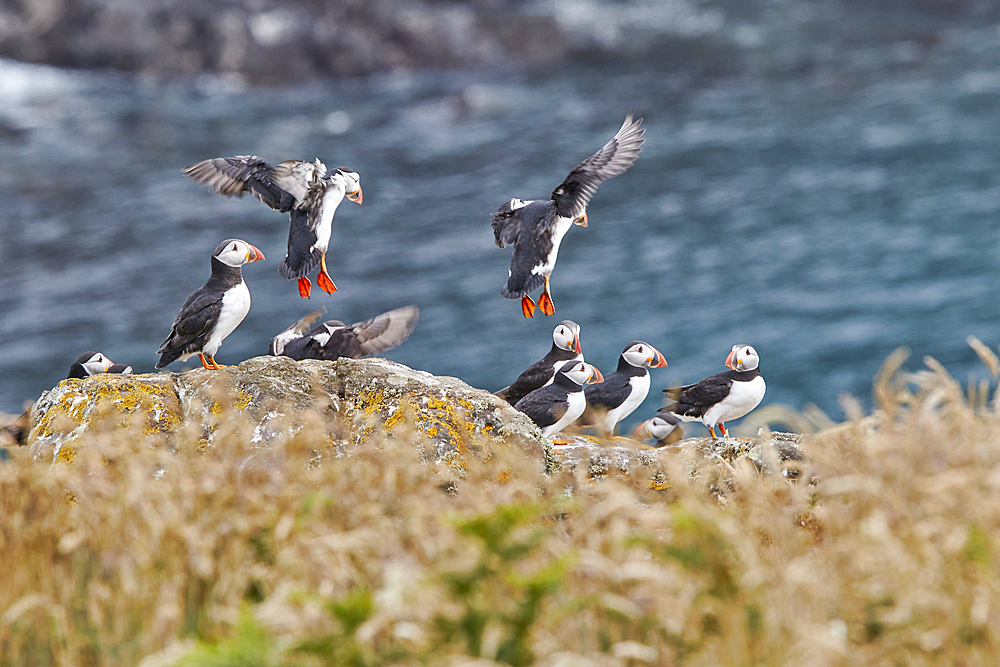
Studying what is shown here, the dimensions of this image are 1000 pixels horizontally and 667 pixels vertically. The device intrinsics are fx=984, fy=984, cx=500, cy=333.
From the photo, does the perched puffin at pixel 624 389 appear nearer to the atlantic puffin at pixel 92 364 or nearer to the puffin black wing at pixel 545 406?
the puffin black wing at pixel 545 406

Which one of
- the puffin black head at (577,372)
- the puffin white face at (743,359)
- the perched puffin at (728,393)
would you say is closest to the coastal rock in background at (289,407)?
the puffin black head at (577,372)

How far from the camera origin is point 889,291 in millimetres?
19594

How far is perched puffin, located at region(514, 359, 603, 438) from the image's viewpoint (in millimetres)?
6523

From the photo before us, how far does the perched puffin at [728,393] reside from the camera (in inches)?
285

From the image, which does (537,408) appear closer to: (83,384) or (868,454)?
(83,384)

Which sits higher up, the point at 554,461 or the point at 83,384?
the point at 83,384

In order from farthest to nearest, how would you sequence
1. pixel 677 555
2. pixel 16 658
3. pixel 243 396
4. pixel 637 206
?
1. pixel 637 206
2. pixel 243 396
3. pixel 16 658
4. pixel 677 555

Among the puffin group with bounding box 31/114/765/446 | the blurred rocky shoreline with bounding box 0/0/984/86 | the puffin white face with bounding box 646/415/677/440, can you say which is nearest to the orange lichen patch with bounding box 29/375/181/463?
the puffin group with bounding box 31/114/765/446

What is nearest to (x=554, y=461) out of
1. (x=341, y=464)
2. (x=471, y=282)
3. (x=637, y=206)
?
(x=341, y=464)

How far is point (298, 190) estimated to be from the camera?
20.4 ft

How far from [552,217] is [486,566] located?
3.77 m

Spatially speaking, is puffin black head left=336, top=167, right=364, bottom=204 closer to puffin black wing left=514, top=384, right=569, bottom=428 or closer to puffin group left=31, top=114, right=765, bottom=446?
puffin group left=31, top=114, right=765, bottom=446

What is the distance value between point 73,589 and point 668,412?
503 cm

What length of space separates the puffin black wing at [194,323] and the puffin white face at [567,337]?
263 cm
